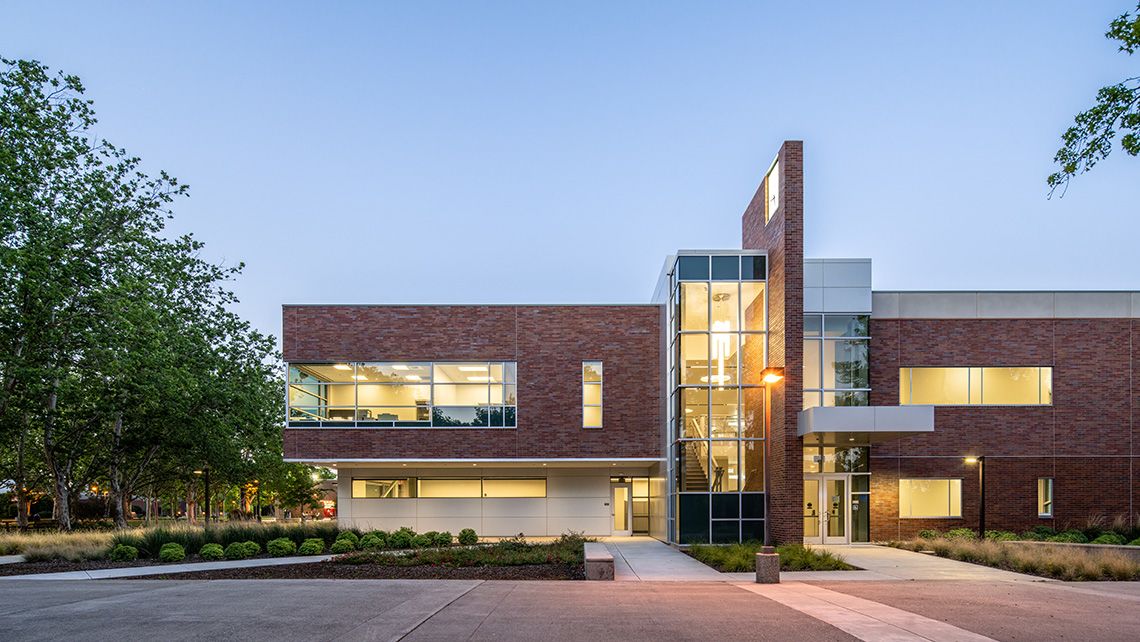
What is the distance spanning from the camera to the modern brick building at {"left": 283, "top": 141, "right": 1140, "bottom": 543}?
79.9 feet

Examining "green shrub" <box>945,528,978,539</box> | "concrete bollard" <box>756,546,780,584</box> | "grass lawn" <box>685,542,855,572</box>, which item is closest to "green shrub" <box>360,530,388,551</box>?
"grass lawn" <box>685,542,855,572</box>

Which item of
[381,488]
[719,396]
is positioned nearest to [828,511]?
[719,396]

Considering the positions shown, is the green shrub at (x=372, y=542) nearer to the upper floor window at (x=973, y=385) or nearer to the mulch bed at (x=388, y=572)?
the mulch bed at (x=388, y=572)

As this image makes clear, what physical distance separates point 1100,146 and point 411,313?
2292 centimetres

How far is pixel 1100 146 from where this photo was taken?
9.20m

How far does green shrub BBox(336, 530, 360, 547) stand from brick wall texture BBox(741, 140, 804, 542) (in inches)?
440

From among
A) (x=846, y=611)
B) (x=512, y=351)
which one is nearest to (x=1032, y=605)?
(x=846, y=611)

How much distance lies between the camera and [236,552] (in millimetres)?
21250

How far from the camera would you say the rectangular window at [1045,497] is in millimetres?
26203

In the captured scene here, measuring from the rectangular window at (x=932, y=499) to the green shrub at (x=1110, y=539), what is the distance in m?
3.81

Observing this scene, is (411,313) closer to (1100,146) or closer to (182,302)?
(182,302)

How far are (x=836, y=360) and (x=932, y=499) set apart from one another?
→ 17.8 ft

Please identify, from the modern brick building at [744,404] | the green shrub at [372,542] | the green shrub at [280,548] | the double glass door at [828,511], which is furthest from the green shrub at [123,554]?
the double glass door at [828,511]

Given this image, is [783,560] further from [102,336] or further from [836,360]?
[102,336]
